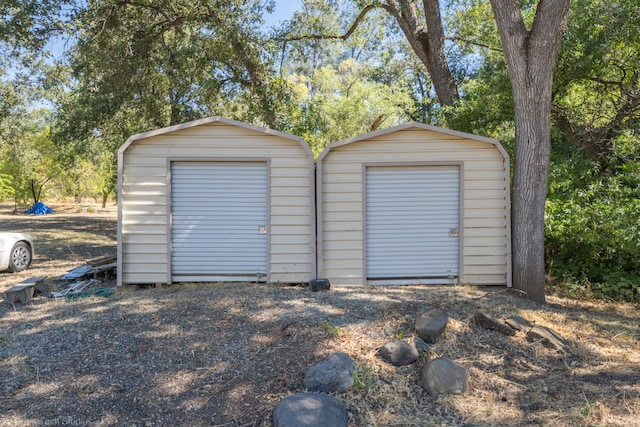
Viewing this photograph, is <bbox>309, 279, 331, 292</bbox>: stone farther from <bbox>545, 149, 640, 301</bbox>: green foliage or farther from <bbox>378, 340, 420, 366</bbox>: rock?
<bbox>545, 149, 640, 301</bbox>: green foliage

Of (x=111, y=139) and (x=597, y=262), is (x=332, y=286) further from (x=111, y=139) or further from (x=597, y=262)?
(x=111, y=139)

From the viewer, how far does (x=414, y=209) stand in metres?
7.55

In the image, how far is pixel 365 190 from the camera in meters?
7.46

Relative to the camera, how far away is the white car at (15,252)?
8750 mm

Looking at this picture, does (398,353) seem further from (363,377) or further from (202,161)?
(202,161)

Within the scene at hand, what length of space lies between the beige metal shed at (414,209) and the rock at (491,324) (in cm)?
254

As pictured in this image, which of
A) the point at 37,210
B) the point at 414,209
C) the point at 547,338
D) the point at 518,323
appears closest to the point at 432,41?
the point at 414,209

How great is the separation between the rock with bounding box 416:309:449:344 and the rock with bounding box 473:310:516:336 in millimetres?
416

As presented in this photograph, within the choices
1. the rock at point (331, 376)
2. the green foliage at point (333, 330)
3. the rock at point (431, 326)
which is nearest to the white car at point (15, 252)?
the green foliage at point (333, 330)

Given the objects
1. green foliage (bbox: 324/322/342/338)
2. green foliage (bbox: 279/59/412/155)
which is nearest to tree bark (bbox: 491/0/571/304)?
green foliage (bbox: 324/322/342/338)

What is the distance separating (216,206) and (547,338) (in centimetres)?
517

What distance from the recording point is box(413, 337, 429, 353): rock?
4.27 meters

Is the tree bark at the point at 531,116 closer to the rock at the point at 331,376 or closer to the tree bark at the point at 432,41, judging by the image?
the tree bark at the point at 432,41

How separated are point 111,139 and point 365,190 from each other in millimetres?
11809
